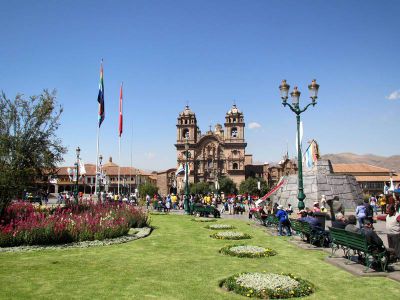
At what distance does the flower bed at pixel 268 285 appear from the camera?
703 centimetres

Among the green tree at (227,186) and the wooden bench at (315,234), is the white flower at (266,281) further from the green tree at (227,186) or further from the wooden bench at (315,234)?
the green tree at (227,186)

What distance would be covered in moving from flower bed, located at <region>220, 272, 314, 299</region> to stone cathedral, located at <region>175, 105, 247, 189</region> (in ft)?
294

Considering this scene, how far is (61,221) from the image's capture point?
13.7 metres

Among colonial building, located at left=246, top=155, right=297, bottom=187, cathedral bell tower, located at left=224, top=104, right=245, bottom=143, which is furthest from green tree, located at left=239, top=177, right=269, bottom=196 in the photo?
colonial building, located at left=246, top=155, right=297, bottom=187

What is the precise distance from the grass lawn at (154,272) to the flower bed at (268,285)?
0.75ft

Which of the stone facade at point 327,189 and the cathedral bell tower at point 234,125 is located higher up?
the cathedral bell tower at point 234,125

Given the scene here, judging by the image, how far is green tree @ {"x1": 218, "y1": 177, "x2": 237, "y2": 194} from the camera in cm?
9231

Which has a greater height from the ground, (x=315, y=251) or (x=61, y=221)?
(x=61, y=221)

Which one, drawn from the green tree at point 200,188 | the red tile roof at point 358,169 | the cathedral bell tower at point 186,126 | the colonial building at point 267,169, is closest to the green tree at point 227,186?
the green tree at point 200,188

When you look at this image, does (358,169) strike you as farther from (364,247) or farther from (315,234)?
(364,247)

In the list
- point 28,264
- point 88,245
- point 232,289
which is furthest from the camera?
point 88,245

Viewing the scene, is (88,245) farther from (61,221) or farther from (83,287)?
(83,287)

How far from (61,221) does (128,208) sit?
545 centimetres

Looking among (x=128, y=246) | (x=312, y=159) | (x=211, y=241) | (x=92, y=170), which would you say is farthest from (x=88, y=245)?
(x=92, y=170)
